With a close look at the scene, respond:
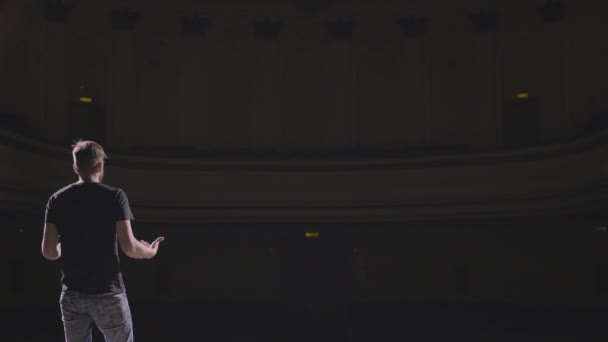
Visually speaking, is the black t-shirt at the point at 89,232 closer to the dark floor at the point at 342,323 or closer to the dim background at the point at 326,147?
the dark floor at the point at 342,323

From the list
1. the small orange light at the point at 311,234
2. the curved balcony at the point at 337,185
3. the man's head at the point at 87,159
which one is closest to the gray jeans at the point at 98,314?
the man's head at the point at 87,159

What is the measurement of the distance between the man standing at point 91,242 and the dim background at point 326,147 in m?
11.2

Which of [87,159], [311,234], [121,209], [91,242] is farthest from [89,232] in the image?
[311,234]

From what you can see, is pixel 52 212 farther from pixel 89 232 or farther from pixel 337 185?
pixel 337 185

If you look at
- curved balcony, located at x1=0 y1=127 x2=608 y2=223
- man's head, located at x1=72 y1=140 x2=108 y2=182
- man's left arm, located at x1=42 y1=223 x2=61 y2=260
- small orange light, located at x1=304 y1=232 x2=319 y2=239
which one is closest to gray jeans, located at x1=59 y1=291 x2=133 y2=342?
man's left arm, located at x1=42 y1=223 x2=61 y2=260

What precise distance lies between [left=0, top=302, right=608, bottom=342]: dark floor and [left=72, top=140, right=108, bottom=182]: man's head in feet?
25.9

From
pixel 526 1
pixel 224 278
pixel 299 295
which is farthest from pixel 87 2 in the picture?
pixel 526 1

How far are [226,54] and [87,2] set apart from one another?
11.9 feet

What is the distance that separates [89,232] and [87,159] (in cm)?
34

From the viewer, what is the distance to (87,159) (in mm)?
3527

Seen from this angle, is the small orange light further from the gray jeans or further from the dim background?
the gray jeans

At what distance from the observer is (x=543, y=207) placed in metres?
15.2

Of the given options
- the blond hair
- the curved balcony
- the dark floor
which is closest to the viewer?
the blond hair

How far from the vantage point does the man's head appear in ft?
11.5
